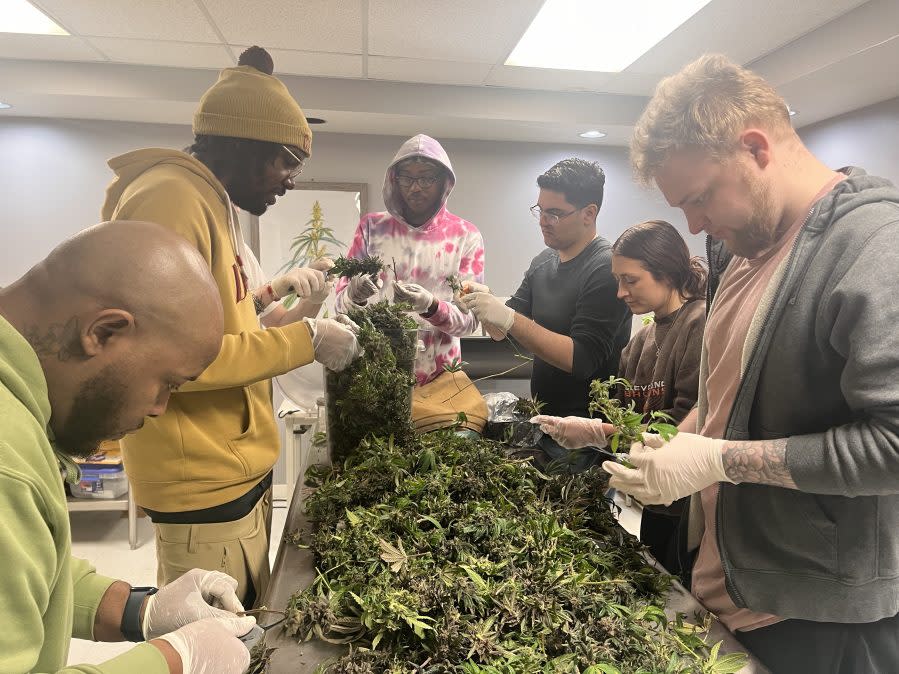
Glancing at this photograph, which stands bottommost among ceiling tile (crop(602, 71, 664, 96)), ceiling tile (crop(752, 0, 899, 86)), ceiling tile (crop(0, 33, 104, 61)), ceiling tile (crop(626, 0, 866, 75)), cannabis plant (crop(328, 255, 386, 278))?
cannabis plant (crop(328, 255, 386, 278))

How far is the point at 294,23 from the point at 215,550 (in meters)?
2.68

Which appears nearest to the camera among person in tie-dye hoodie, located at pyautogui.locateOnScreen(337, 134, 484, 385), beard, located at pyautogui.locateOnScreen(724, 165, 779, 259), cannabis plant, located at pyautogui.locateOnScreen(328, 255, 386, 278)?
beard, located at pyautogui.locateOnScreen(724, 165, 779, 259)

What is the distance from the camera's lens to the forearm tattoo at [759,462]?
0.88 m

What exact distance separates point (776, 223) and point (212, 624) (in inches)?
45.5

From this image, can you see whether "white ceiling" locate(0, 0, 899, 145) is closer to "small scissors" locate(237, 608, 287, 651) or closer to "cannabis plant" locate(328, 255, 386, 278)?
"cannabis plant" locate(328, 255, 386, 278)

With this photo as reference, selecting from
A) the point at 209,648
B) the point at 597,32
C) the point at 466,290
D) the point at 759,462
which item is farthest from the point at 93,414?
the point at 597,32

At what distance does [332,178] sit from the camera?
14.0ft

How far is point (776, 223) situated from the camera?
994 mm

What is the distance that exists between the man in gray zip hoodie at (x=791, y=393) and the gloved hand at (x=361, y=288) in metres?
0.96

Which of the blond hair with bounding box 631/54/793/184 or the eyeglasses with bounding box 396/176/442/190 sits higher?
the eyeglasses with bounding box 396/176/442/190

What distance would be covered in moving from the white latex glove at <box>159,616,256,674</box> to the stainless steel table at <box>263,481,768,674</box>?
0.05 meters

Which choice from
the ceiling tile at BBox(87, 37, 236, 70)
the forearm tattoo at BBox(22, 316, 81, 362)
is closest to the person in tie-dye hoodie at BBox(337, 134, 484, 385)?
the forearm tattoo at BBox(22, 316, 81, 362)

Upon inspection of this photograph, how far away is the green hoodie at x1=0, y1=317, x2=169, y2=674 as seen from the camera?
1.73 feet

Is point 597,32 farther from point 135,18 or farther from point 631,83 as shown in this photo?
point 135,18
